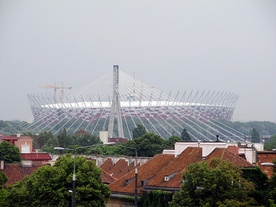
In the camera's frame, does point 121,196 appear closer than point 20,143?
Yes

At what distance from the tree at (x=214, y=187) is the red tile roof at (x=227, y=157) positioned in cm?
360

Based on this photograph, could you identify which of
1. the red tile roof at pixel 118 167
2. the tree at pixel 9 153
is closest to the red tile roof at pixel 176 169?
the red tile roof at pixel 118 167

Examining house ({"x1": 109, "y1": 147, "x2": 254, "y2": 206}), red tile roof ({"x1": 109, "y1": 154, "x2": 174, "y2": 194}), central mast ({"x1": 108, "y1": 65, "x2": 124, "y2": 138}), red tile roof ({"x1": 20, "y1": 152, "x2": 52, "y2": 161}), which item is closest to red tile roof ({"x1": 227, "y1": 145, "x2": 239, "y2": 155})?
house ({"x1": 109, "y1": 147, "x2": 254, "y2": 206})

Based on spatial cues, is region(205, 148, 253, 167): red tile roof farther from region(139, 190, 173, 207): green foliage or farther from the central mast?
the central mast

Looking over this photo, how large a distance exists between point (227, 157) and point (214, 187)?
6224 mm

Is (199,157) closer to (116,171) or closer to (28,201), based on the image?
(28,201)

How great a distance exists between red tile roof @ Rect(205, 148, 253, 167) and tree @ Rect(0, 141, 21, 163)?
26.0 meters

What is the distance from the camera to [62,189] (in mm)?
46625

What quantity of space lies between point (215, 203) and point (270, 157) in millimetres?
9156

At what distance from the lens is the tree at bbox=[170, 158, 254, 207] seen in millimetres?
39344

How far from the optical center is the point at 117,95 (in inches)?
7544

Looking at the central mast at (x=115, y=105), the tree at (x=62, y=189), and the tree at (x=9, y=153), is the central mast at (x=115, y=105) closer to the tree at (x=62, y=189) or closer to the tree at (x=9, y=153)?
the tree at (x=9, y=153)

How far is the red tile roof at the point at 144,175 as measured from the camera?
166ft

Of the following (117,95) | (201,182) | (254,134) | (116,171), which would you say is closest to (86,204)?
(201,182)
